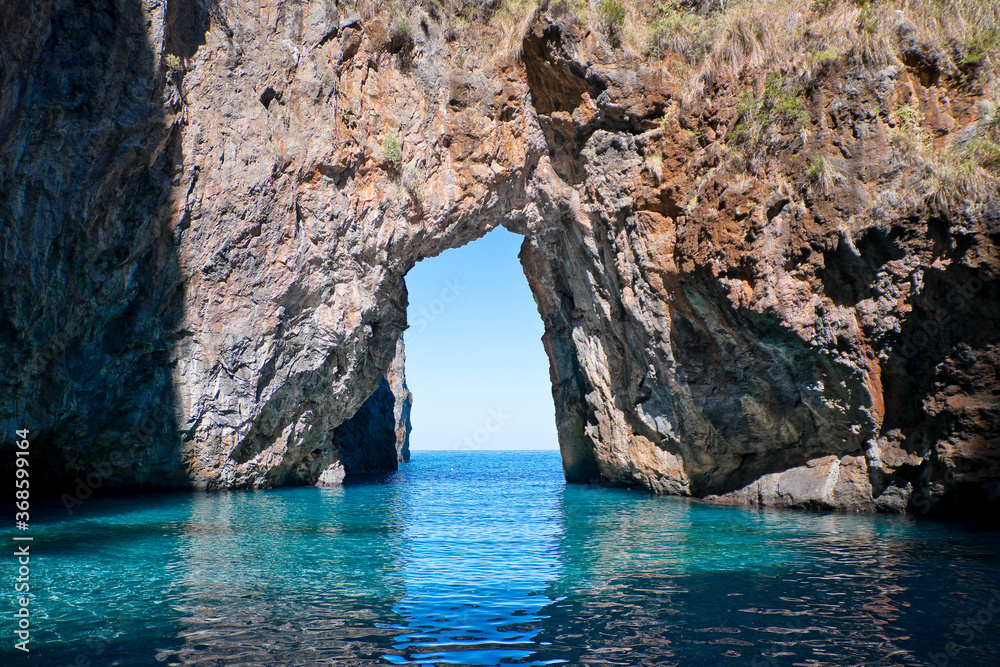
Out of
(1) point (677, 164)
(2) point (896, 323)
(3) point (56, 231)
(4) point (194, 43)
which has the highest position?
(4) point (194, 43)

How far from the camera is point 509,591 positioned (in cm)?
771

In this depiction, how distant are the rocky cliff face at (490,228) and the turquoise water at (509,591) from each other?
11.9ft

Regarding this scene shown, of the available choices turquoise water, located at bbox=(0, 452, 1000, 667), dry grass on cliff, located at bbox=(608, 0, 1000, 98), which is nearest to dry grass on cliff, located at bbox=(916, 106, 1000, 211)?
dry grass on cliff, located at bbox=(608, 0, 1000, 98)

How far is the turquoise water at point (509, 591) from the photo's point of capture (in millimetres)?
5578

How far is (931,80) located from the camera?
14656mm

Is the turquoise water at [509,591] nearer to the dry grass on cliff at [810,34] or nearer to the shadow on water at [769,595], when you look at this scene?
the shadow on water at [769,595]

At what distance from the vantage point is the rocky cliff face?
44.1ft

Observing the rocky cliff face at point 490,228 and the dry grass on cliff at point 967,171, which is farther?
the rocky cliff face at point 490,228

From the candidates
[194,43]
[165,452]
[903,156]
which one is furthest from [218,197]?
[903,156]

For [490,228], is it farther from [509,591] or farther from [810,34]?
[509,591]

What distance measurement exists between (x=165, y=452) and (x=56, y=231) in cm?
744

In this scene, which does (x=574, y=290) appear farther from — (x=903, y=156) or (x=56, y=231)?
(x=56, y=231)

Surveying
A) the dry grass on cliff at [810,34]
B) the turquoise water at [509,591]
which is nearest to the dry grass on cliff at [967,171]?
the dry grass on cliff at [810,34]

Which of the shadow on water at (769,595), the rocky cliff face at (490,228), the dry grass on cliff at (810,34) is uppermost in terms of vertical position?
the dry grass on cliff at (810,34)
